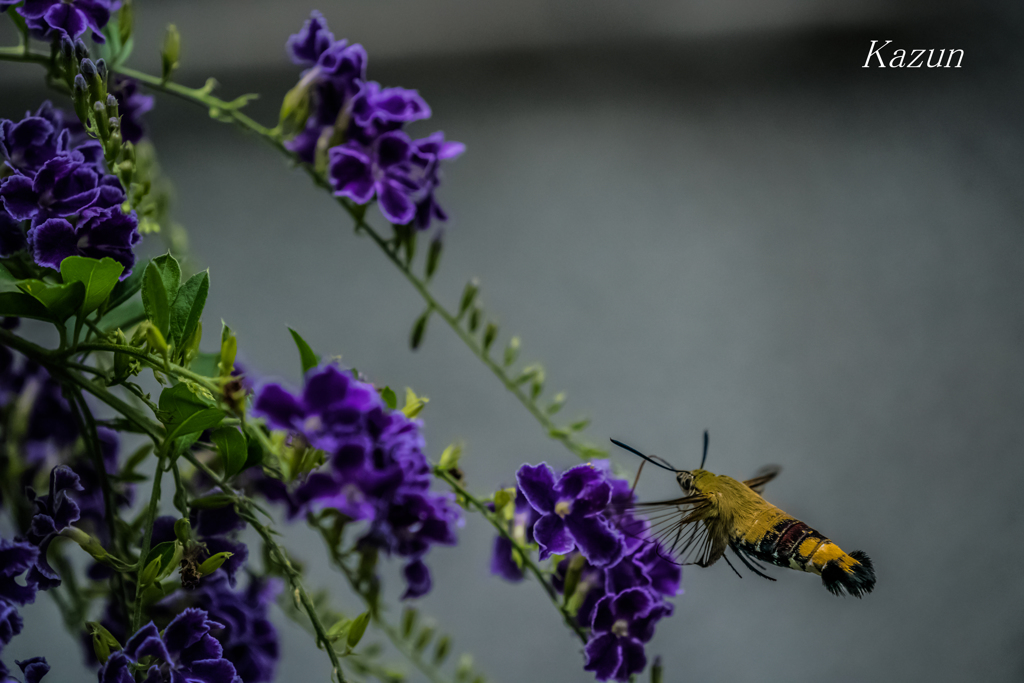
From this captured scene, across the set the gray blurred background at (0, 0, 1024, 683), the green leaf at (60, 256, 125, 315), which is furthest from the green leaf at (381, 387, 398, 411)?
the gray blurred background at (0, 0, 1024, 683)

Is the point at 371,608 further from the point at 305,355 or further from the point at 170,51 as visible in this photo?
the point at 170,51

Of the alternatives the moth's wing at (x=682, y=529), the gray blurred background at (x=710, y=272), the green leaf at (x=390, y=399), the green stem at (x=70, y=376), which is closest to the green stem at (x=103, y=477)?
the green stem at (x=70, y=376)

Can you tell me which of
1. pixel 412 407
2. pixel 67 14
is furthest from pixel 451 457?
pixel 67 14

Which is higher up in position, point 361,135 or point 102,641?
point 361,135

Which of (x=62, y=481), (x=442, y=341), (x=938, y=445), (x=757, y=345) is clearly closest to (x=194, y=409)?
(x=62, y=481)

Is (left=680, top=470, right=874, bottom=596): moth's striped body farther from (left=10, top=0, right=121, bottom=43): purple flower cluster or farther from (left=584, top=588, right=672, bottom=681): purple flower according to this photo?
(left=10, top=0, right=121, bottom=43): purple flower cluster

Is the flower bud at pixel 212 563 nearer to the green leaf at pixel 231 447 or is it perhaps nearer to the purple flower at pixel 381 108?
the green leaf at pixel 231 447

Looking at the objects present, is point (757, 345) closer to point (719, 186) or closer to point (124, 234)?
point (719, 186)
